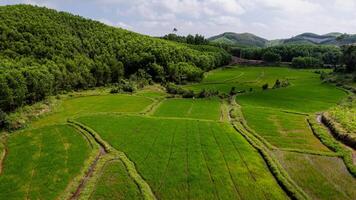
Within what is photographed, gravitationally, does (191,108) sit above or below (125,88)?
below

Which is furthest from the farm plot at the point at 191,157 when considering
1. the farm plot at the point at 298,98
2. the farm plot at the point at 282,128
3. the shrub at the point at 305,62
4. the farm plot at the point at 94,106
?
the shrub at the point at 305,62

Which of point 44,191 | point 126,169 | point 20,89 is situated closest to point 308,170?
point 126,169

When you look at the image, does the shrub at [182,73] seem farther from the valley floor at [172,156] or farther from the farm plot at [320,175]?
the farm plot at [320,175]

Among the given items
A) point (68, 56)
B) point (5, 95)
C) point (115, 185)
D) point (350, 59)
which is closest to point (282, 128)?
point (115, 185)

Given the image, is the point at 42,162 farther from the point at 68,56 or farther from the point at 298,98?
the point at 298,98

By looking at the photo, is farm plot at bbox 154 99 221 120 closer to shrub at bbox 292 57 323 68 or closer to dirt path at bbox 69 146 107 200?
dirt path at bbox 69 146 107 200

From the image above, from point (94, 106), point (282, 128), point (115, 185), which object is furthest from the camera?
point (94, 106)

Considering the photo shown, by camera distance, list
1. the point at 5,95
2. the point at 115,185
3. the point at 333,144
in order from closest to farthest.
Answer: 1. the point at 115,185
2. the point at 333,144
3. the point at 5,95
